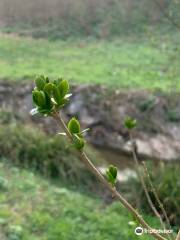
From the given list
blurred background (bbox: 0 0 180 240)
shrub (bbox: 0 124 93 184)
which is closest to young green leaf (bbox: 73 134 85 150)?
blurred background (bbox: 0 0 180 240)

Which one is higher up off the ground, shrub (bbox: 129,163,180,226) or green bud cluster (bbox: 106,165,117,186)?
green bud cluster (bbox: 106,165,117,186)

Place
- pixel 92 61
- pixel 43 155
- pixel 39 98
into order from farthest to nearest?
pixel 92 61 < pixel 43 155 < pixel 39 98

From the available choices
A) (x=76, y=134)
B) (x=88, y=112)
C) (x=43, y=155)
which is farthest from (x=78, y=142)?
(x=88, y=112)

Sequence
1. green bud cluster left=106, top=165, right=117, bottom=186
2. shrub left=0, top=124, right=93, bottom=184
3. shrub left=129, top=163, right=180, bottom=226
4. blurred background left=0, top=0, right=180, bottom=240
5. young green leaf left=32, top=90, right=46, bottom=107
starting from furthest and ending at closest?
shrub left=0, top=124, right=93, bottom=184 → shrub left=129, top=163, right=180, bottom=226 → blurred background left=0, top=0, right=180, bottom=240 → green bud cluster left=106, top=165, right=117, bottom=186 → young green leaf left=32, top=90, right=46, bottom=107

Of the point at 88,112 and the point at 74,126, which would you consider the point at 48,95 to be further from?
the point at 88,112

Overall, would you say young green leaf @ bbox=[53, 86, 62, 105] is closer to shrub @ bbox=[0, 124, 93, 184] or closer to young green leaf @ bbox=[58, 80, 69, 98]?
young green leaf @ bbox=[58, 80, 69, 98]

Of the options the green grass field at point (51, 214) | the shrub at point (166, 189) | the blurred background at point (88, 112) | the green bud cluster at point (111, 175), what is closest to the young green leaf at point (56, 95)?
the green bud cluster at point (111, 175)
